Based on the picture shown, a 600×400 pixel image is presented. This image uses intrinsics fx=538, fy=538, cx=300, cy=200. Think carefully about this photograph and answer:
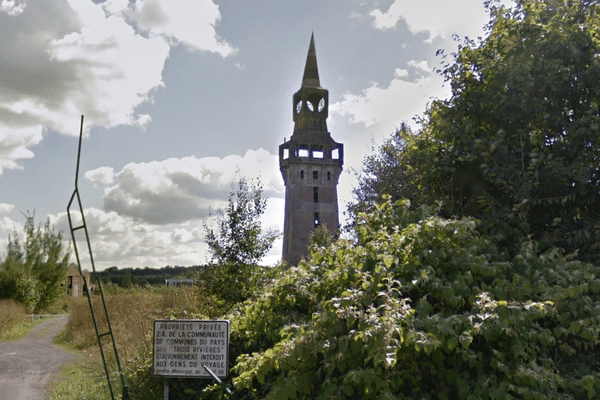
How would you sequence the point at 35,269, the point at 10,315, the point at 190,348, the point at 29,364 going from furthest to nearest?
the point at 35,269
the point at 10,315
the point at 29,364
the point at 190,348

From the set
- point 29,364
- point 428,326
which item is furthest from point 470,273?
point 29,364

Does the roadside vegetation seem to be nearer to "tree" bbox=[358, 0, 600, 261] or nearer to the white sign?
"tree" bbox=[358, 0, 600, 261]

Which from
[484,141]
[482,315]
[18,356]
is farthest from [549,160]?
[18,356]

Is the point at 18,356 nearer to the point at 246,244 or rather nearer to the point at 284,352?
the point at 246,244

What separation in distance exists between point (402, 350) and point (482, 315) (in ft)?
2.77

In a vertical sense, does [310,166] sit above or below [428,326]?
above

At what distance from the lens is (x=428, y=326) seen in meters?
5.16

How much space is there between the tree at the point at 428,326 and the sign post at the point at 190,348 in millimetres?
402

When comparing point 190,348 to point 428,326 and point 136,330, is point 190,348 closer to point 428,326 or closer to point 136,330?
point 428,326

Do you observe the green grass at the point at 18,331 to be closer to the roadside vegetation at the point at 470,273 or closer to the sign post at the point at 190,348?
the roadside vegetation at the point at 470,273

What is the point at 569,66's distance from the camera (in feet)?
29.3

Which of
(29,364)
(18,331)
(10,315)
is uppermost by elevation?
(10,315)

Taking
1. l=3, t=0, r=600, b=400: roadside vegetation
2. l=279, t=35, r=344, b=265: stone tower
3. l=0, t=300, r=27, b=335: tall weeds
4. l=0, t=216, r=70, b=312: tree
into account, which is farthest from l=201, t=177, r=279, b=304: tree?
l=279, t=35, r=344, b=265: stone tower

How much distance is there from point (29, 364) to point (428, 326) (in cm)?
1462
